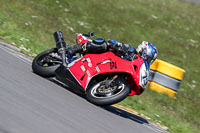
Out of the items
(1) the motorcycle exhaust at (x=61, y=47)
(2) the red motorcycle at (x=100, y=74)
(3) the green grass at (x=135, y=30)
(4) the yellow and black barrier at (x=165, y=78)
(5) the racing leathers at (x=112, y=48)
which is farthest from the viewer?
(4) the yellow and black barrier at (x=165, y=78)

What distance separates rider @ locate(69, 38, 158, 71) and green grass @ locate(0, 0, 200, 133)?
1.74 meters

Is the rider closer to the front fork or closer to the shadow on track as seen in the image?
the front fork

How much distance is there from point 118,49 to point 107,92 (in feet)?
2.67

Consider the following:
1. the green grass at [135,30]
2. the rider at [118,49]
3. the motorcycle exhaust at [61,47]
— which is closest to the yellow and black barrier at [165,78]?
the green grass at [135,30]

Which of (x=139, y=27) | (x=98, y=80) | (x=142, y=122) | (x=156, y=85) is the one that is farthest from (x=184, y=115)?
(x=139, y=27)

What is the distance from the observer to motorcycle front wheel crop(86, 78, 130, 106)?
21.4ft

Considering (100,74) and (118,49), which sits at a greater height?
(118,49)

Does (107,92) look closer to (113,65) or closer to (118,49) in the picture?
(113,65)

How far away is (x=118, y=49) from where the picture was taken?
701 cm

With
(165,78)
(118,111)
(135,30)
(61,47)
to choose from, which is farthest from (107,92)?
(135,30)

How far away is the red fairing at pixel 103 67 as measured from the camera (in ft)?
22.5

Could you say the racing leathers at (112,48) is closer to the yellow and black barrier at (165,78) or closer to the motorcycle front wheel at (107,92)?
the motorcycle front wheel at (107,92)

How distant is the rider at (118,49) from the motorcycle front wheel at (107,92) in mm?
526

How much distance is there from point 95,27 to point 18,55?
220 inches
